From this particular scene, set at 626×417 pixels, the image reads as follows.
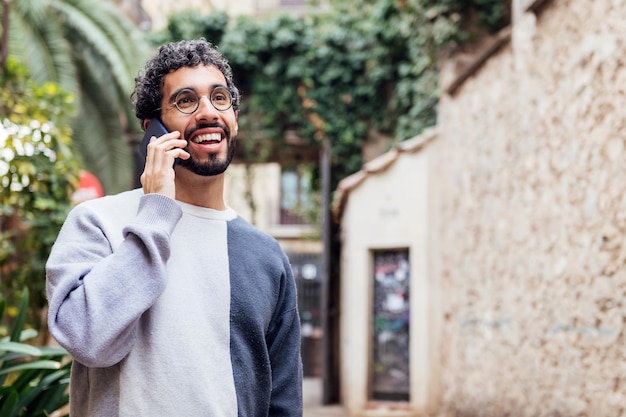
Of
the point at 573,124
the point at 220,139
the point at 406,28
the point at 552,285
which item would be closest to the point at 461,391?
Result: the point at 552,285

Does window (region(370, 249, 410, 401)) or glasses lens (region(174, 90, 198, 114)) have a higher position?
glasses lens (region(174, 90, 198, 114))

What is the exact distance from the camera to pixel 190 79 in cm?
220

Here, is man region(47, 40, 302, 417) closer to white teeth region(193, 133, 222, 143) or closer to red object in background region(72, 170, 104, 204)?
white teeth region(193, 133, 222, 143)

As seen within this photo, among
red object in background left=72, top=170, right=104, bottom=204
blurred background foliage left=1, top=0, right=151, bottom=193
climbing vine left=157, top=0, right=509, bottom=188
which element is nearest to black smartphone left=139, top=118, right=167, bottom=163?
red object in background left=72, top=170, right=104, bottom=204

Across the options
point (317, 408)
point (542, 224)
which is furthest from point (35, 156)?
point (317, 408)

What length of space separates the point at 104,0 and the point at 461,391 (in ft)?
23.8

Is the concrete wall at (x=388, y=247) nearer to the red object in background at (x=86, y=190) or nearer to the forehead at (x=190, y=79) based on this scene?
the red object in background at (x=86, y=190)

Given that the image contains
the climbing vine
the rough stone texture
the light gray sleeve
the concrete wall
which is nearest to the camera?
the light gray sleeve

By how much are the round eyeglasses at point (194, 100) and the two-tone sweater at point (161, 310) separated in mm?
249

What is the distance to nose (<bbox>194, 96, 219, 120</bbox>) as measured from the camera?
85.1 inches

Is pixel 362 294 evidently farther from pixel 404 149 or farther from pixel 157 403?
pixel 157 403

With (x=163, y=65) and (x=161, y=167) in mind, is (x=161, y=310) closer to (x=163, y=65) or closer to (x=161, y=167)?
(x=161, y=167)

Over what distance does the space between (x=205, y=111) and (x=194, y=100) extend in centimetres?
6

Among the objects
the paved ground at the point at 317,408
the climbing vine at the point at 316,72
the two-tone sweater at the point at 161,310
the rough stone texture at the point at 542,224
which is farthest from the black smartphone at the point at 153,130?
the climbing vine at the point at 316,72
